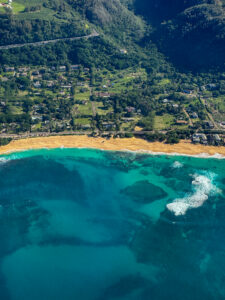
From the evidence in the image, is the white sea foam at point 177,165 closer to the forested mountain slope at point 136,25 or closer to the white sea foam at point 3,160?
the white sea foam at point 3,160

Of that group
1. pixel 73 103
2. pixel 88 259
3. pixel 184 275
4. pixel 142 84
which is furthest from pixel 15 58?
pixel 184 275

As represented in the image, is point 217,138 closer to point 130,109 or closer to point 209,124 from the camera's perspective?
point 209,124

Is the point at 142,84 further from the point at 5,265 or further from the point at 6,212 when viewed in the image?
the point at 5,265

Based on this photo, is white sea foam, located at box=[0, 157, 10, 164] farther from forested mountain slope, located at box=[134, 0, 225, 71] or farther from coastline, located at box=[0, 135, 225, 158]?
forested mountain slope, located at box=[134, 0, 225, 71]

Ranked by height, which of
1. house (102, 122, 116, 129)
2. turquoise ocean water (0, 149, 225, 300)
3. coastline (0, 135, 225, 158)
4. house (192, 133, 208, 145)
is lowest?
turquoise ocean water (0, 149, 225, 300)

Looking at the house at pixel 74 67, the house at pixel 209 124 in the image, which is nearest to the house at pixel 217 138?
the house at pixel 209 124

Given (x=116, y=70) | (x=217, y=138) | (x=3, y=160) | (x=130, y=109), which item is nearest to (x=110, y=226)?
(x=3, y=160)

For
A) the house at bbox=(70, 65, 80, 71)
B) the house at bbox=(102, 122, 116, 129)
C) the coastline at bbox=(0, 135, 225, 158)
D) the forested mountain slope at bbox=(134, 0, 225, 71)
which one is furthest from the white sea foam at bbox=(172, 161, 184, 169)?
the house at bbox=(70, 65, 80, 71)
